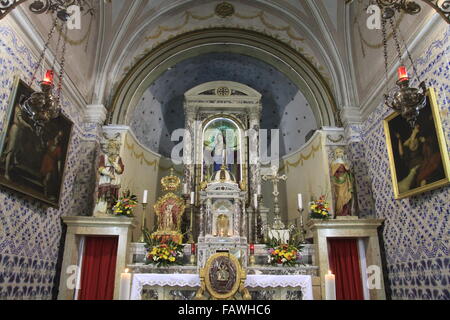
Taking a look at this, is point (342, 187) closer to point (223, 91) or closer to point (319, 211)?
point (319, 211)

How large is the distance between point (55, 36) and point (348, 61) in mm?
7107

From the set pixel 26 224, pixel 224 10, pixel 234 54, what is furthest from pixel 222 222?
pixel 224 10

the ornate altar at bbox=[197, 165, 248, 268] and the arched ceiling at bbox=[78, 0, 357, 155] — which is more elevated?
the arched ceiling at bbox=[78, 0, 357, 155]

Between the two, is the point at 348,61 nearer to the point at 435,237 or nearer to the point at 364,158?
the point at 364,158

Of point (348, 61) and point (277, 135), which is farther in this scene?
point (277, 135)

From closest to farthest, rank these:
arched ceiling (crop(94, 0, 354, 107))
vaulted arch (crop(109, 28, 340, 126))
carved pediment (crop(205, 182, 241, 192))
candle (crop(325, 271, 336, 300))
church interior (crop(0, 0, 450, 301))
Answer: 1. candle (crop(325, 271, 336, 300))
2. church interior (crop(0, 0, 450, 301))
3. carved pediment (crop(205, 182, 241, 192))
4. arched ceiling (crop(94, 0, 354, 107))
5. vaulted arch (crop(109, 28, 340, 126))

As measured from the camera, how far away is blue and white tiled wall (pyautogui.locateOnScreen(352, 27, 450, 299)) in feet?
17.2

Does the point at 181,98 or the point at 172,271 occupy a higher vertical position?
the point at 181,98

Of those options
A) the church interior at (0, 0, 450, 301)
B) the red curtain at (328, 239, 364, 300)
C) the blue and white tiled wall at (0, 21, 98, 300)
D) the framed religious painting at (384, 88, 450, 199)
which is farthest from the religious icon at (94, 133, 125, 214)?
the framed religious painting at (384, 88, 450, 199)

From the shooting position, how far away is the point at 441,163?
5121 mm

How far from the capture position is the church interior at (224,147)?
5449 mm

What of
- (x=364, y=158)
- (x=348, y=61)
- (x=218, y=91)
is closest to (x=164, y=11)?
(x=218, y=91)

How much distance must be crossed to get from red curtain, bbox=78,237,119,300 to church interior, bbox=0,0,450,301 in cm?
3

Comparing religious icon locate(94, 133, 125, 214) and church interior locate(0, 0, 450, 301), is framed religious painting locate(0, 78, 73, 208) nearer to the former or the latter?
church interior locate(0, 0, 450, 301)
